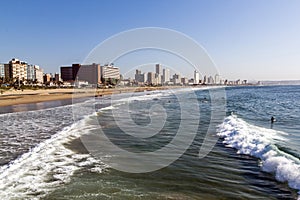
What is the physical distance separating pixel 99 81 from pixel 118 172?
498 feet

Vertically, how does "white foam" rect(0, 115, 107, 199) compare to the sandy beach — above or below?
above

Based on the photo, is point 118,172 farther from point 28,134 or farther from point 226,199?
point 28,134

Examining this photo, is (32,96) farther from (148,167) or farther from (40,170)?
(148,167)

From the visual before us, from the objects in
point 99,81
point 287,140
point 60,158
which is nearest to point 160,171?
point 60,158

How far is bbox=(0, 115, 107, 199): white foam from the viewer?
5867 millimetres

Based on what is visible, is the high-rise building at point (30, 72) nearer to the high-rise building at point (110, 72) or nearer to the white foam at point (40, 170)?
the high-rise building at point (110, 72)

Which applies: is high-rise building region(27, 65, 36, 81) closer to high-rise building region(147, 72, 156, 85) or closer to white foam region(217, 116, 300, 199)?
high-rise building region(147, 72, 156, 85)

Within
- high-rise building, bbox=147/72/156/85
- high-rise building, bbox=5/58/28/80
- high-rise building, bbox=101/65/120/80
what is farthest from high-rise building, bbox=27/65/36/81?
high-rise building, bbox=147/72/156/85

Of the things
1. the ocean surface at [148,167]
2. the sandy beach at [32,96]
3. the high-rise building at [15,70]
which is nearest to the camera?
the ocean surface at [148,167]

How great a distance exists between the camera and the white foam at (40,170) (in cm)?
587

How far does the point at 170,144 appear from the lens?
10672mm

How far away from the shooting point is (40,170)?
24.1 feet

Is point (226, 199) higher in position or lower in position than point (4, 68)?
lower

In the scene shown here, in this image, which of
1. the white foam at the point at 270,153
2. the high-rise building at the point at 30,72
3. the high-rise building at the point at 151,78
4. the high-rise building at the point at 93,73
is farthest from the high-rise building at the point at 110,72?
the white foam at the point at 270,153
